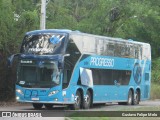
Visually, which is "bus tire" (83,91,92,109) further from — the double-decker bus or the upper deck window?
the upper deck window

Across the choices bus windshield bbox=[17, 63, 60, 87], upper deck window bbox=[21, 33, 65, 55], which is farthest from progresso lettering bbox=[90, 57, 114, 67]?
bus windshield bbox=[17, 63, 60, 87]

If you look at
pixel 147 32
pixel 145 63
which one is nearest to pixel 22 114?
pixel 145 63

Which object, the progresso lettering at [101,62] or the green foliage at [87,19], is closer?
the progresso lettering at [101,62]

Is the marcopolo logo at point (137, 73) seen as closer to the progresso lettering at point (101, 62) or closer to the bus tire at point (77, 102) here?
the progresso lettering at point (101, 62)

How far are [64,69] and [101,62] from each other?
3874 mm

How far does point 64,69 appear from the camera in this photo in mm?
23797

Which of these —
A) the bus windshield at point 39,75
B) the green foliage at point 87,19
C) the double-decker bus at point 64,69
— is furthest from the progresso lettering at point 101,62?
the green foliage at point 87,19

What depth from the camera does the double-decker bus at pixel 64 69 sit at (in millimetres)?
23844

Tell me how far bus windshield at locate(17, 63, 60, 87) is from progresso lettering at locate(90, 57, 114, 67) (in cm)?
300

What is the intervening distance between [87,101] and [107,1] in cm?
2355

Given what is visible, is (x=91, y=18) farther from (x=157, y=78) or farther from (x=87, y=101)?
(x=87, y=101)

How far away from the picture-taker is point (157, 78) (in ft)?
184

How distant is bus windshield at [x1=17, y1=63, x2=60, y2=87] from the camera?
23797 mm

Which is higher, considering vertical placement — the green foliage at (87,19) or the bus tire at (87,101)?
the green foliage at (87,19)
